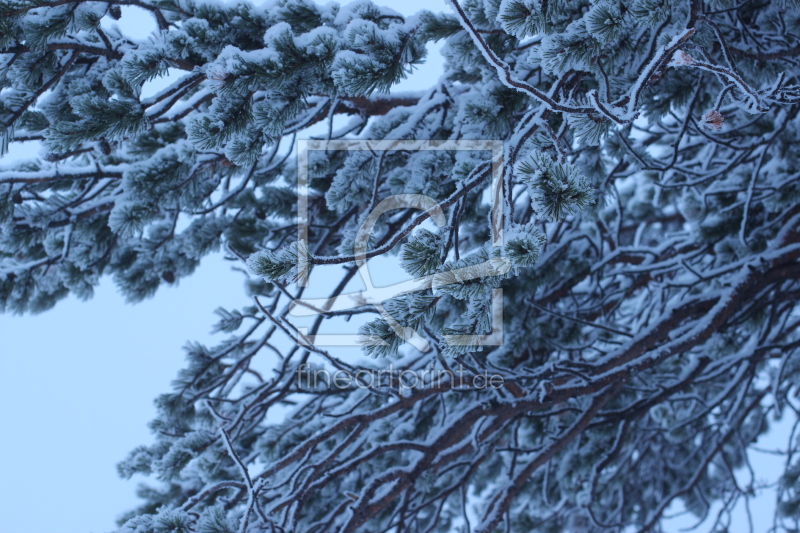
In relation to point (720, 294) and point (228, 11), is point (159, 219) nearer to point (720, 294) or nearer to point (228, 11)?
point (228, 11)

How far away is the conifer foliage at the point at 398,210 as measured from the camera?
5.09ft

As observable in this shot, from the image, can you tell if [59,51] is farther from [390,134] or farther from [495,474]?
[495,474]

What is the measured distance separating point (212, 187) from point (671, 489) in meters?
5.05

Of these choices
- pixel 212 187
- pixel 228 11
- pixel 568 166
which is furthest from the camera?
pixel 212 187

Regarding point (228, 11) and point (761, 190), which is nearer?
point (228, 11)

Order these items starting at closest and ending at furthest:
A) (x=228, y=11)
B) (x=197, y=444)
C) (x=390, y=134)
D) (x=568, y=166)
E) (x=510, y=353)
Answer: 1. (x=568, y=166)
2. (x=228, y=11)
3. (x=390, y=134)
4. (x=197, y=444)
5. (x=510, y=353)

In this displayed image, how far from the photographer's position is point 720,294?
9.36 ft

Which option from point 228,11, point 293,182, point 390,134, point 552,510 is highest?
point 293,182

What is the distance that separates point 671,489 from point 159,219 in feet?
16.7

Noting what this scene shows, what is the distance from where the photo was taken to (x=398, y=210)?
9.04 feet

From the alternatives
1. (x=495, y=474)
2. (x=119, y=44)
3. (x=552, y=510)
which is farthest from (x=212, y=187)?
(x=552, y=510)

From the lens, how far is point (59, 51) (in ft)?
7.68

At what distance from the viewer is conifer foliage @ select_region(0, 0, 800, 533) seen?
5.09 feet

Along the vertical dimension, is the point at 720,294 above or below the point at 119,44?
below
